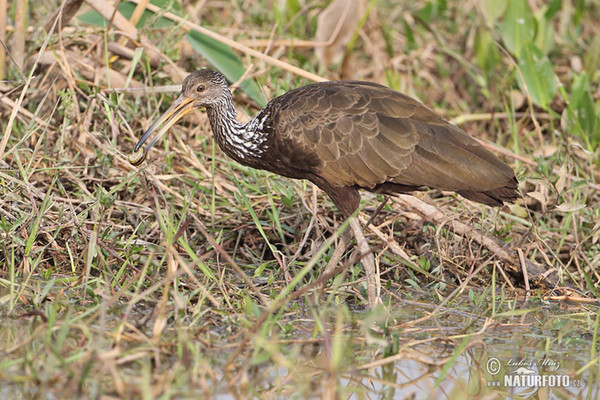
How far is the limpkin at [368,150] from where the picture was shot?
4656 millimetres

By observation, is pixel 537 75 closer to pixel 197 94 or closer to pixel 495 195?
pixel 495 195

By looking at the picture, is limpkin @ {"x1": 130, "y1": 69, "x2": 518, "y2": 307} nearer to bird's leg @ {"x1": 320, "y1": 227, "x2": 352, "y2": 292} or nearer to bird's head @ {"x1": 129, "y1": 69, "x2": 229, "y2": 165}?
bird's head @ {"x1": 129, "y1": 69, "x2": 229, "y2": 165}

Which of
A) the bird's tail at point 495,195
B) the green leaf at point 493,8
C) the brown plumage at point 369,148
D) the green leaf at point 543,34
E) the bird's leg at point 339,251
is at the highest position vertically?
the green leaf at point 493,8

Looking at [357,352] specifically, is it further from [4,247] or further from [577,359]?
[4,247]

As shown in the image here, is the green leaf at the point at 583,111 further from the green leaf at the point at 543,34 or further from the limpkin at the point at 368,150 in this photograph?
the limpkin at the point at 368,150

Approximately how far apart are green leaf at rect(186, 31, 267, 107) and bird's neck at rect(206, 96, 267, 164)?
110cm

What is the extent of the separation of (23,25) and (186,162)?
155 centimetres

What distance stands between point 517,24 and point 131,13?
3.29 meters

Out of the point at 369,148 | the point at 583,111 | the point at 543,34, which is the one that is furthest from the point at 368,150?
the point at 543,34

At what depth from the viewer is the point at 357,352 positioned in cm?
393

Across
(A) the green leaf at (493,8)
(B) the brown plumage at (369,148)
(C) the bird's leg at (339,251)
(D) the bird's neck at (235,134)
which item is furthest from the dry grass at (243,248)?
(A) the green leaf at (493,8)

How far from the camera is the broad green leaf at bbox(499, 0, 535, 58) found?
7.01 meters

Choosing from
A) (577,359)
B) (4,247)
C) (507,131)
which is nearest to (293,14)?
(507,131)

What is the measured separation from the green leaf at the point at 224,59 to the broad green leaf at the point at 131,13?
0.74 feet
